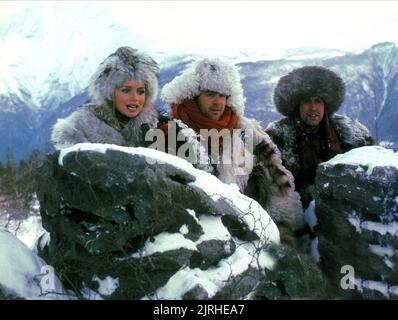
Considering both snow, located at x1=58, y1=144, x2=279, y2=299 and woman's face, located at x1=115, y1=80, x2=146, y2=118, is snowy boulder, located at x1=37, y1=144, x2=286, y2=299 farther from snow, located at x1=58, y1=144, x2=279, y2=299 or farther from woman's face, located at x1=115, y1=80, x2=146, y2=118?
woman's face, located at x1=115, y1=80, x2=146, y2=118

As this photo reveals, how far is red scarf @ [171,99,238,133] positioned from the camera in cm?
432

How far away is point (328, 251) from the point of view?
3816 mm

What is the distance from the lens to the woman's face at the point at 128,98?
13.9 ft

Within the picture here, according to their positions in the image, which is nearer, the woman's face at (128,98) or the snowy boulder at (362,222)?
the snowy boulder at (362,222)

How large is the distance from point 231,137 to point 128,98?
0.98m

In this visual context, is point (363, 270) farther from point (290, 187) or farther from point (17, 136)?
point (17, 136)

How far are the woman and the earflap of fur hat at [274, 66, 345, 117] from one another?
5.72ft

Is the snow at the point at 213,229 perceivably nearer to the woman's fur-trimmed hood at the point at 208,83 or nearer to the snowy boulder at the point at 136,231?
the snowy boulder at the point at 136,231

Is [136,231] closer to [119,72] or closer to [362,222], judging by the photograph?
[362,222]

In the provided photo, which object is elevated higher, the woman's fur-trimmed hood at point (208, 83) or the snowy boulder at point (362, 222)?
the woman's fur-trimmed hood at point (208, 83)

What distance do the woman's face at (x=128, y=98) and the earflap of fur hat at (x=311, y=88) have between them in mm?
1885

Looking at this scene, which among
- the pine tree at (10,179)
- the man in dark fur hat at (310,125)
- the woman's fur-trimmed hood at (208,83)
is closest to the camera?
the woman's fur-trimmed hood at (208,83)

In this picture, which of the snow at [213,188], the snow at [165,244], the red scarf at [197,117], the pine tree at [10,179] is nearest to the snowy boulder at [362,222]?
the snow at [213,188]

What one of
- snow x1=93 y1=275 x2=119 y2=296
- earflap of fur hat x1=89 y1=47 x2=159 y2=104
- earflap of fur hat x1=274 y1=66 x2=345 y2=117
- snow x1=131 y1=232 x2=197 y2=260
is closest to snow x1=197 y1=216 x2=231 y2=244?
snow x1=131 y1=232 x2=197 y2=260
